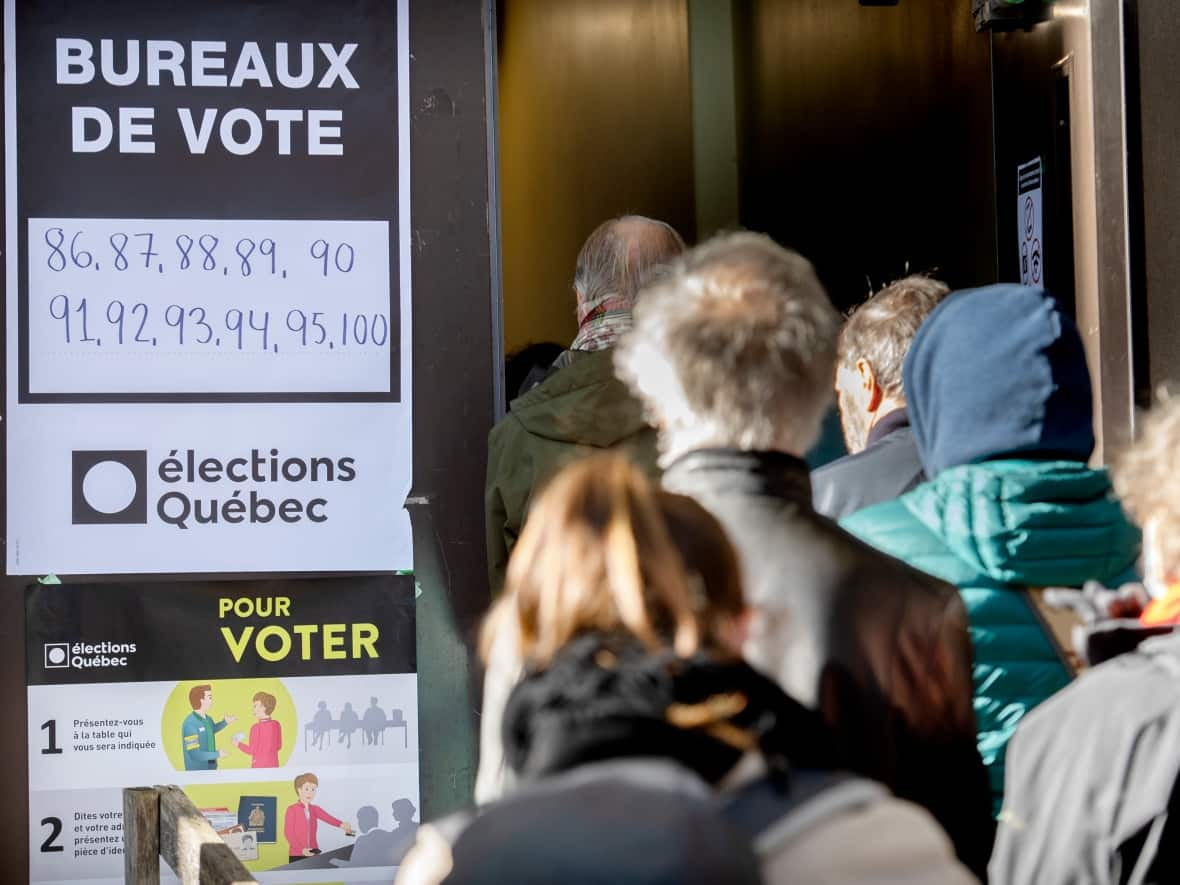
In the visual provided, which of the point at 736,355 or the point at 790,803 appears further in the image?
the point at 736,355

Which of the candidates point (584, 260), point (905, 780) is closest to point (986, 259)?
point (584, 260)

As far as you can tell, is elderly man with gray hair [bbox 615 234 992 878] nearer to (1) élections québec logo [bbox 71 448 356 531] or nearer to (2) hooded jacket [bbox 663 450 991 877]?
(2) hooded jacket [bbox 663 450 991 877]

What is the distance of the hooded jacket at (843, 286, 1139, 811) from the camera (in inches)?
88.9

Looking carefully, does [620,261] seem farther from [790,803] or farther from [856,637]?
[790,803]

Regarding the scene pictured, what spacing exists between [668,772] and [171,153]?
2.94 metres

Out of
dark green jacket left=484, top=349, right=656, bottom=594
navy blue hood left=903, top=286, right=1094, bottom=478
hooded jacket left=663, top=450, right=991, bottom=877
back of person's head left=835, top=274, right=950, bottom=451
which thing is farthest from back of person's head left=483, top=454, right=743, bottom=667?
dark green jacket left=484, top=349, right=656, bottom=594

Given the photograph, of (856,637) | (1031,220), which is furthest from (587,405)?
(856,637)

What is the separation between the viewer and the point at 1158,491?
2049mm

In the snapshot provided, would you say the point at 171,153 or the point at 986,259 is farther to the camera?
the point at 986,259

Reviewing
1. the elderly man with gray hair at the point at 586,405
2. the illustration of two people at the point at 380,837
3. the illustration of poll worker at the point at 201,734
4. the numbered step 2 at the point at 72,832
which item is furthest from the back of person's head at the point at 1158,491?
the numbered step 2 at the point at 72,832

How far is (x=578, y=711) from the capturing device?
4.39 feet

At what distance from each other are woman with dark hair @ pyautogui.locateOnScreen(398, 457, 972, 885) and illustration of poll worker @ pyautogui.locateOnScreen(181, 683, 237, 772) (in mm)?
2454

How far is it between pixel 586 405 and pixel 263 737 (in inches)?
43.2

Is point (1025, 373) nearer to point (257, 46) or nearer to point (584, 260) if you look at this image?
point (584, 260)
